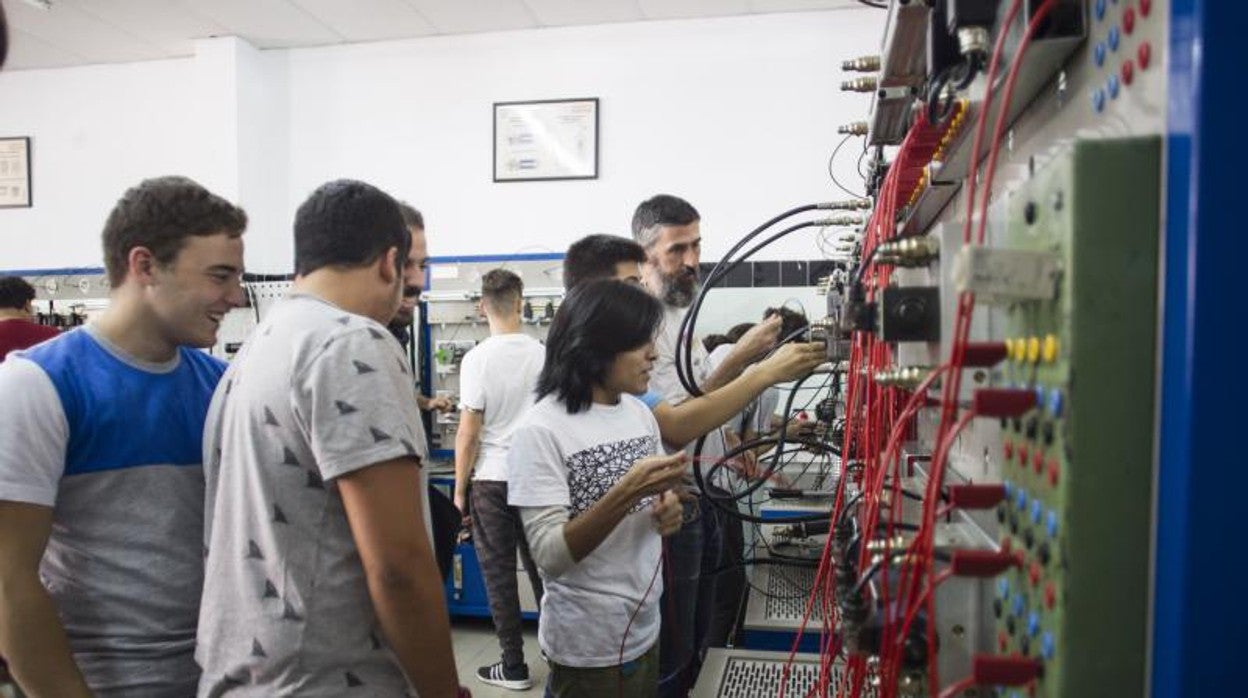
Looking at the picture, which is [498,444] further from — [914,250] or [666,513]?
[914,250]

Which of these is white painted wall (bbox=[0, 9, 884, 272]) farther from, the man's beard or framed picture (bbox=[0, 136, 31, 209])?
the man's beard

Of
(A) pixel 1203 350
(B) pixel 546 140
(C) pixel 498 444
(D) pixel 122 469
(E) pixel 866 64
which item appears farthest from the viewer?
(B) pixel 546 140

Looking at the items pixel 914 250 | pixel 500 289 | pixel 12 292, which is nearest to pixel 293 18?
pixel 12 292

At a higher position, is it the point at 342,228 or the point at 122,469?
the point at 342,228

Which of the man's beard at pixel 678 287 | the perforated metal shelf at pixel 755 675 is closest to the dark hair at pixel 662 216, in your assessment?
the man's beard at pixel 678 287

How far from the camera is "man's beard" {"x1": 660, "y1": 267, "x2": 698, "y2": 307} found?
7.85 feet

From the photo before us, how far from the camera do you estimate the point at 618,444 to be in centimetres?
158

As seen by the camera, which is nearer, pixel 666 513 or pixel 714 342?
pixel 666 513

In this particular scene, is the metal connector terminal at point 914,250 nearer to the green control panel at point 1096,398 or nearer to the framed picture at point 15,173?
the green control panel at point 1096,398

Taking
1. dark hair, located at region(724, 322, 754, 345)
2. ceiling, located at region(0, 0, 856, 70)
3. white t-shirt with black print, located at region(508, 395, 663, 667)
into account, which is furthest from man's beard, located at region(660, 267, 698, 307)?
ceiling, located at region(0, 0, 856, 70)

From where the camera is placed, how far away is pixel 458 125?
438cm

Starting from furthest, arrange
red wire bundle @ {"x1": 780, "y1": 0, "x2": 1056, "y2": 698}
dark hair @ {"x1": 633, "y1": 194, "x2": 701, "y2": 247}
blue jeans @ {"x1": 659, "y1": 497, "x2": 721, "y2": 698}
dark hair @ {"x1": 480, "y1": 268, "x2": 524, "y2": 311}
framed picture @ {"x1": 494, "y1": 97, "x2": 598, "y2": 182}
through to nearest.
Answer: framed picture @ {"x1": 494, "y1": 97, "x2": 598, "y2": 182}, dark hair @ {"x1": 480, "y1": 268, "x2": 524, "y2": 311}, dark hair @ {"x1": 633, "y1": 194, "x2": 701, "y2": 247}, blue jeans @ {"x1": 659, "y1": 497, "x2": 721, "y2": 698}, red wire bundle @ {"x1": 780, "y1": 0, "x2": 1056, "y2": 698}

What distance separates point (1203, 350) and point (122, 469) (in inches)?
52.2

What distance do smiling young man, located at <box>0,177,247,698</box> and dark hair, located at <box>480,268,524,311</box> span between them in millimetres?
1853
